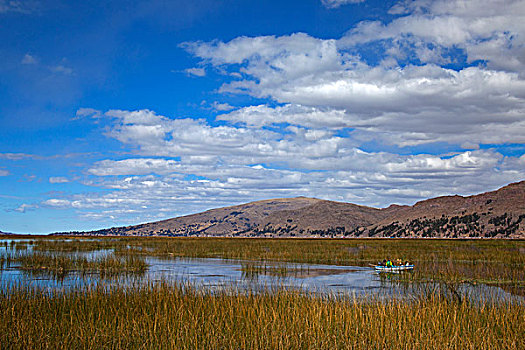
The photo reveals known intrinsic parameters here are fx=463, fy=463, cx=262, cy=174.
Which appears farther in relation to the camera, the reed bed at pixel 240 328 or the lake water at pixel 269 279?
the lake water at pixel 269 279

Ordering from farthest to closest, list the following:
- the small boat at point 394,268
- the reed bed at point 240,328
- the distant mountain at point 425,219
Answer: the distant mountain at point 425,219, the small boat at point 394,268, the reed bed at point 240,328

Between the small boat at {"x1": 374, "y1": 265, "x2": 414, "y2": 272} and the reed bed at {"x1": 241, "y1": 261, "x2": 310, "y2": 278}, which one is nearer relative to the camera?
the reed bed at {"x1": 241, "y1": 261, "x2": 310, "y2": 278}

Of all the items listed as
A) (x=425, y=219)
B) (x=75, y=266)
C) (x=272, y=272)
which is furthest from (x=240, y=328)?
(x=425, y=219)

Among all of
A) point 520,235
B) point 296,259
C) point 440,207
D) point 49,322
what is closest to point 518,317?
point 49,322

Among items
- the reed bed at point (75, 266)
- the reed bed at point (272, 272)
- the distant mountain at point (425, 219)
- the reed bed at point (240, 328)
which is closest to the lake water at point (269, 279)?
the reed bed at point (272, 272)

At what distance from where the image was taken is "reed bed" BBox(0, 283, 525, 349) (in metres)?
9.15

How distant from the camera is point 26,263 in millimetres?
26891

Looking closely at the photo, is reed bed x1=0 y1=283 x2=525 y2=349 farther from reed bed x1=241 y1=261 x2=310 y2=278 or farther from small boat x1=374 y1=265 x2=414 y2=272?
small boat x1=374 y1=265 x2=414 y2=272

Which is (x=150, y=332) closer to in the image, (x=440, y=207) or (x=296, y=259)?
(x=296, y=259)

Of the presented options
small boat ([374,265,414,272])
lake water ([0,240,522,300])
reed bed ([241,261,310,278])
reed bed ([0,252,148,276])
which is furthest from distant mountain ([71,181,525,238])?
reed bed ([0,252,148,276])

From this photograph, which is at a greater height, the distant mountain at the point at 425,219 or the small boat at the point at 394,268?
the distant mountain at the point at 425,219

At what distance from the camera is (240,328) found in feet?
33.2

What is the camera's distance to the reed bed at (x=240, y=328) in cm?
915

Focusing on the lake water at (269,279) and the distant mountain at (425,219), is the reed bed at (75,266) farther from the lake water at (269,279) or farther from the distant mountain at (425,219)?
the distant mountain at (425,219)
